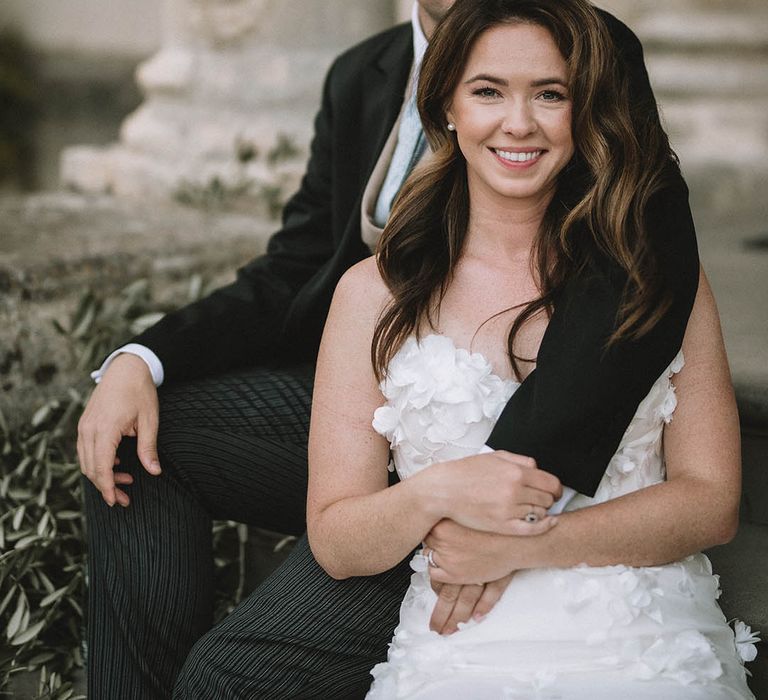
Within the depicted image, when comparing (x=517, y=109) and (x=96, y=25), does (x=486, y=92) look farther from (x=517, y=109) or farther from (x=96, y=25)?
(x=96, y=25)

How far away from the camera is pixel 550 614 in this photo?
1.88 metres

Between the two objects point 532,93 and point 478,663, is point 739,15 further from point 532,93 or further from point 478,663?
point 478,663

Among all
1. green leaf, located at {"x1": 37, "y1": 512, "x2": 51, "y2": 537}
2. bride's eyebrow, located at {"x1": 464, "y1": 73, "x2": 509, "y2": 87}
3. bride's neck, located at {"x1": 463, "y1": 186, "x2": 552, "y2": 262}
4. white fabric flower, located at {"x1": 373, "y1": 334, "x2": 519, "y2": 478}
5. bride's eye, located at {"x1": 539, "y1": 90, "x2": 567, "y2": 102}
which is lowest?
green leaf, located at {"x1": 37, "y1": 512, "x2": 51, "y2": 537}

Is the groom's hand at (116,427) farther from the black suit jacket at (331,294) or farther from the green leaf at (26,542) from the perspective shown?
the green leaf at (26,542)

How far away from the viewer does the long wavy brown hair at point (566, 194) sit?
6.57ft

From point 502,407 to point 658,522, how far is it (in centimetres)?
34

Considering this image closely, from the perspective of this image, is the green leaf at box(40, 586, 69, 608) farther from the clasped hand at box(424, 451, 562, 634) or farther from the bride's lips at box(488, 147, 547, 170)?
the bride's lips at box(488, 147, 547, 170)

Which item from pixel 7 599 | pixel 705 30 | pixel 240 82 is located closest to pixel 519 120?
pixel 7 599

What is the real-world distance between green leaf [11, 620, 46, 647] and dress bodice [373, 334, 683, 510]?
1139 mm

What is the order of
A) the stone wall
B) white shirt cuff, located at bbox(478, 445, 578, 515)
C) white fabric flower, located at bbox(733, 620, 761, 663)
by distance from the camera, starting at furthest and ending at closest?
the stone wall → white fabric flower, located at bbox(733, 620, 761, 663) → white shirt cuff, located at bbox(478, 445, 578, 515)

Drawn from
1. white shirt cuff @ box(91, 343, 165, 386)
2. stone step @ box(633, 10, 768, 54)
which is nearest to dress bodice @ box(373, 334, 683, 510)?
white shirt cuff @ box(91, 343, 165, 386)

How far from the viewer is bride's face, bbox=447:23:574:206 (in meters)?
2.01

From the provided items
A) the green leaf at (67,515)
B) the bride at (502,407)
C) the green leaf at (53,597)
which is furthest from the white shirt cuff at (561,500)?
the green leaf at (67,515)

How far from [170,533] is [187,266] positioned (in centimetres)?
157
